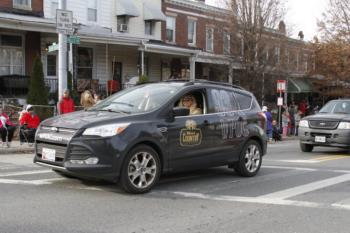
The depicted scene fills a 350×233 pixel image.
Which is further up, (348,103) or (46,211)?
(348,103)

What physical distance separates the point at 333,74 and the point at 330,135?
2141 cm

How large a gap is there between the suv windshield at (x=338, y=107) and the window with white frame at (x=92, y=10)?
563 inches

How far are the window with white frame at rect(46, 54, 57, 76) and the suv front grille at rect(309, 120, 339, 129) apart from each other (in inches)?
548

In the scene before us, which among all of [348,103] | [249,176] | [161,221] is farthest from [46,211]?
[348,103]

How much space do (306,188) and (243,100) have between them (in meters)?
2.23

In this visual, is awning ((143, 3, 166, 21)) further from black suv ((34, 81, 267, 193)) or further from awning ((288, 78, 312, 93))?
black suv ((34, 81, 267, 193))

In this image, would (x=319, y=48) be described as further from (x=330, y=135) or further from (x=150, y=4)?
(x=330, y=135)

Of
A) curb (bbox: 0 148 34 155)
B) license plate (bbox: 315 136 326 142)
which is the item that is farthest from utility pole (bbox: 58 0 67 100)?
license plate (bbox: 315 136 326 142)

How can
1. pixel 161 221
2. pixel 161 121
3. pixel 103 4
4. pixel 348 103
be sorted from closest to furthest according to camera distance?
pixel 161 221, pixel 161 121, pixel 348 103, pixel 103 4

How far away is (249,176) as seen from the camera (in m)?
9.91

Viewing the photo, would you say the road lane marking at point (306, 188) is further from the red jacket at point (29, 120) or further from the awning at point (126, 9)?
the awning at point (126, 9)

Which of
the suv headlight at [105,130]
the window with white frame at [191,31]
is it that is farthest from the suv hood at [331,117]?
the window with white frame at [191,31]

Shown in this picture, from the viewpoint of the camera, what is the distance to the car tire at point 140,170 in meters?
7.61

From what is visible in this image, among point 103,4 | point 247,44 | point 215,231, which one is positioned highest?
point 103,4
